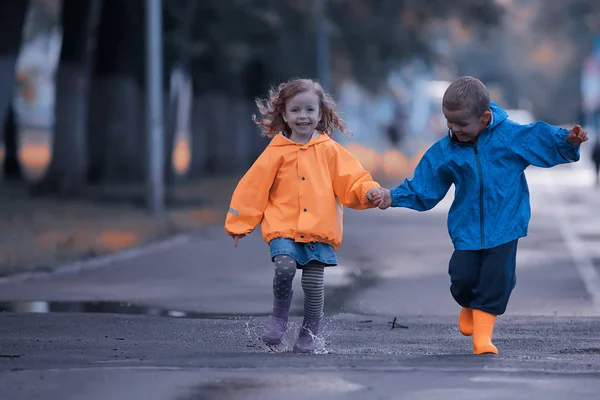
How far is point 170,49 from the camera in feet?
100

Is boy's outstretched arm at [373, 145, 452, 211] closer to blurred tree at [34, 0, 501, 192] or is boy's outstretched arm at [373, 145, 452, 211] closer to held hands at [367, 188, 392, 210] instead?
held hands at [367, 188, 392, 210]

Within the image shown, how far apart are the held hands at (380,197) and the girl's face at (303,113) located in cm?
51

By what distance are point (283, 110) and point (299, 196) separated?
1.72ft

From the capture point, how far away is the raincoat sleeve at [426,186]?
820cm

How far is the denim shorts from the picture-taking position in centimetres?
831

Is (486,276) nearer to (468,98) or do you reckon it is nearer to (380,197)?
(380,197)

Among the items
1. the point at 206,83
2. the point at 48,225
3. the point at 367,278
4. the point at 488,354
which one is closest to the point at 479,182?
the point at 488,354

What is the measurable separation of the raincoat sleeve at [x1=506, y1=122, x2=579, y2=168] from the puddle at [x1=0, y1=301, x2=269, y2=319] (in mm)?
3343

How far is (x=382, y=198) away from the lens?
8.23 metres

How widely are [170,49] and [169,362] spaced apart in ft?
77.7

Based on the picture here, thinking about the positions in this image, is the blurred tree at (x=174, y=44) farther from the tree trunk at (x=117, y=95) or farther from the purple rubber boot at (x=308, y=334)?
the purple rubber boot at (x=308, y=334)

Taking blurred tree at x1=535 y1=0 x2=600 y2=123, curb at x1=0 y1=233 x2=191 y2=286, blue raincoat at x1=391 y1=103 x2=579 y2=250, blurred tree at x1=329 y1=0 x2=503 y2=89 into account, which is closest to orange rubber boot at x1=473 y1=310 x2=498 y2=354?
blue raincoat at x1=391 y1=103 x2=579 y2=250

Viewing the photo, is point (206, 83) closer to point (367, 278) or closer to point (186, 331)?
point (367, 278)

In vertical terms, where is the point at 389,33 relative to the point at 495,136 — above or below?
above
